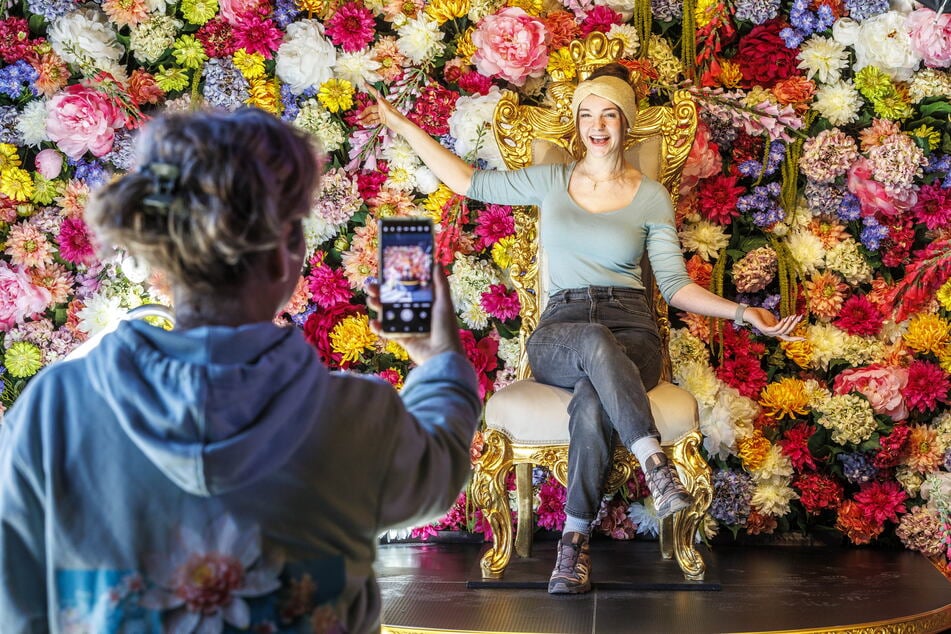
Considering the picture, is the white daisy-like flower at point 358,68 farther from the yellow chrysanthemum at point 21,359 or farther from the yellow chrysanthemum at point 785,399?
the yellow chrysanthemum at point 785,399

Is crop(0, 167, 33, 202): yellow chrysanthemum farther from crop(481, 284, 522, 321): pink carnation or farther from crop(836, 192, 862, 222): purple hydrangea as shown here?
crop(836, 192, 862, 222): purple hydrangea

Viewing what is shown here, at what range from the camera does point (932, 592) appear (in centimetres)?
346

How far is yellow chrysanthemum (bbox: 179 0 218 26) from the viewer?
4379 mm

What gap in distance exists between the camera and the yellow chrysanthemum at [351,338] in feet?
14.2

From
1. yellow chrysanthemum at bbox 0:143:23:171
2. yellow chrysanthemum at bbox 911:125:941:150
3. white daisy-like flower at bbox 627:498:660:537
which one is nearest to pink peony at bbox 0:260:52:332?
yellow chrysanthemum at bbox 0:143:23:171

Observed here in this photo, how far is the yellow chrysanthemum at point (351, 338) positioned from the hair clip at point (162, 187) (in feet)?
10.3

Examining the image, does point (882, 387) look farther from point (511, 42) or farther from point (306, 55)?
point (306, 55)

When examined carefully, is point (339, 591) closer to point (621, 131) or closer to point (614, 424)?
point (614, 424)

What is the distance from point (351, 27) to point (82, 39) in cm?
105

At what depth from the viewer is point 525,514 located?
12.8ft

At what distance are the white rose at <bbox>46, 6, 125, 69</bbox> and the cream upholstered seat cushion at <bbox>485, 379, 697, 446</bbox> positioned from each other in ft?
7.07

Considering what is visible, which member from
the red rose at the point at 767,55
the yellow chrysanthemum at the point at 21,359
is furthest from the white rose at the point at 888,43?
the yellow chrysanthemum at the point at 21,359

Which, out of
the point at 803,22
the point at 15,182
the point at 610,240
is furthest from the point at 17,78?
the point at 803,22

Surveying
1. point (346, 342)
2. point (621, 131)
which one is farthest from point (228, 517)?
point (346, 342)
